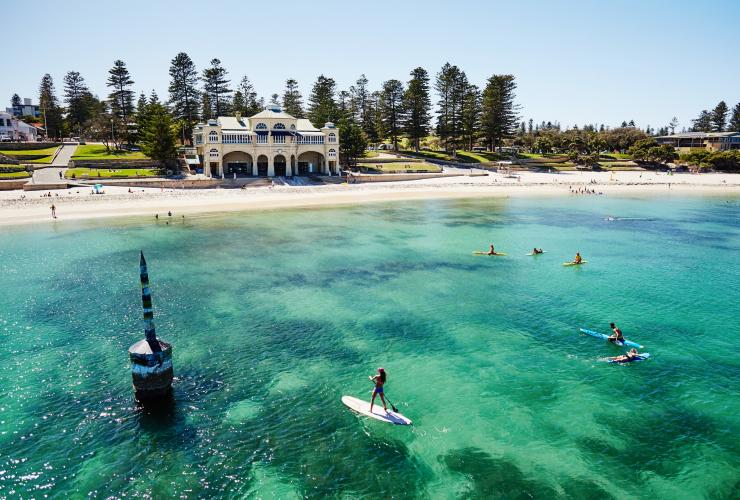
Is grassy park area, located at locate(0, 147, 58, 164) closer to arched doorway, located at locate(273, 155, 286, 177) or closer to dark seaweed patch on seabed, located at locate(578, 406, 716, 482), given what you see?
arched doorway, located at locate(273, 155, 286, 177)

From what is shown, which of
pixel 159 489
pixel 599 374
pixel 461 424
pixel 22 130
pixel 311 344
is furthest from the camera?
pixel 22 130

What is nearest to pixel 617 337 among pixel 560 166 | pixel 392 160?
pixel 392 160

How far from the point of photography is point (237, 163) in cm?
7938

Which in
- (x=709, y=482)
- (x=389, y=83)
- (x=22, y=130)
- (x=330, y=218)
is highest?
(x=389, y=83)

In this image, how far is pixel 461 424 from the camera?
1496 centimetres

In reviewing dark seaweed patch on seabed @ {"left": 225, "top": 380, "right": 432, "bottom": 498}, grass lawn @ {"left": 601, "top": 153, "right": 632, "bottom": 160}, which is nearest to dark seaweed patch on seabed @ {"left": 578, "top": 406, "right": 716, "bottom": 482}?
dark seaweed patch on seabed @ {"left": 225, "top": 380, "right": 432, "bottom": 498}

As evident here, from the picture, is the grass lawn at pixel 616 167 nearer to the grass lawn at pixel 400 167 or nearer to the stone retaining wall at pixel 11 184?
the grass lawn at pixel 400 167

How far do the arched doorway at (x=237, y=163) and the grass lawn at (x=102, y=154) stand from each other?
13.3m

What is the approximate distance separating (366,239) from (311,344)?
913 inches

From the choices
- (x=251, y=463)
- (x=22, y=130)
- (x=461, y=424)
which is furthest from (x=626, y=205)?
(x=22, y=130)

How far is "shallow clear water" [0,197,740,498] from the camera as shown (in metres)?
12.7

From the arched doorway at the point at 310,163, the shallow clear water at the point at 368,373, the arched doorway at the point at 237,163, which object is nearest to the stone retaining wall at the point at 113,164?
the arched doorway at the point at 237,163

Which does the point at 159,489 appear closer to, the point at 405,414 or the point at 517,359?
the point at 405,414

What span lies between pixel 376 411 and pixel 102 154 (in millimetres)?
81540
